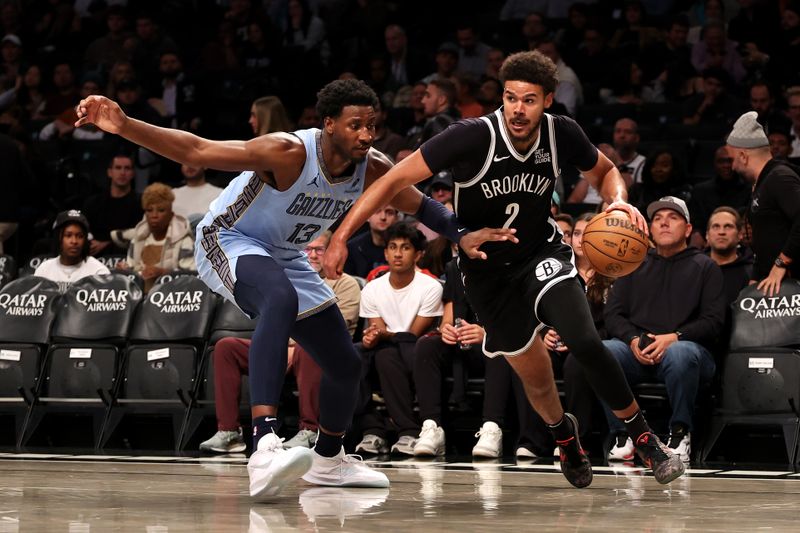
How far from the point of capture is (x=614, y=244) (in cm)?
501

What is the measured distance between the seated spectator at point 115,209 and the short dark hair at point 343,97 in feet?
19.0

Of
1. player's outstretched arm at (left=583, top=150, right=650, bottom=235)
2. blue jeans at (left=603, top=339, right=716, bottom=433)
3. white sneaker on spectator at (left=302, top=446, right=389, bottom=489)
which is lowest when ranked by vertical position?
white sneaker on spectator at (left=302, top=446, right=389, bottom=489)

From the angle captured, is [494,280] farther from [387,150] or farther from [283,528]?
[387,150]

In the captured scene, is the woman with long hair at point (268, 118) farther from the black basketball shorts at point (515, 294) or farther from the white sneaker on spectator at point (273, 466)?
the white sneaker on spectator at point (273, 466)

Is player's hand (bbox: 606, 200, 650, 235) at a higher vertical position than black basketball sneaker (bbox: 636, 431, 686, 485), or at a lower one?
higher

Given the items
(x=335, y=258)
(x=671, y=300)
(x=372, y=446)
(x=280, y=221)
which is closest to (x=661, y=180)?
(x=671, y=300)

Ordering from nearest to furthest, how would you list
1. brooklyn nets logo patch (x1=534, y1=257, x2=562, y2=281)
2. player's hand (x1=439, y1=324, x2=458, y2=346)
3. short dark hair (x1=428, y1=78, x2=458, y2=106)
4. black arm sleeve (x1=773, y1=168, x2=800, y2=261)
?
brooklyn nets logo patch (x1=534, y1=257, x2=562, y2=281)
black arm sleeve (x1=773, y1=168, x2=800, y2=261)
player's hand (x1=439, y1=324, x2=458, y2=346)
short dark hair (x1=428, y1=78, x2=458, y2=106)

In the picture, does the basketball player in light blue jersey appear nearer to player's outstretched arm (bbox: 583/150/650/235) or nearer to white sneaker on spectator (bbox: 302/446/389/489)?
white sneaker on spectator (bbox: 302/446/389/489)

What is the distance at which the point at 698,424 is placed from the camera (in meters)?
7.29

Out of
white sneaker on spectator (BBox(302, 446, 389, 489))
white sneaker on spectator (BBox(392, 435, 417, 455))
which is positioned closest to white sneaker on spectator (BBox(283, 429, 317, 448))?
white sneaker on spectator (BBox(392, 435, 417, 455))

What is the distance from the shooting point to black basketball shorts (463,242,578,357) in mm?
5082

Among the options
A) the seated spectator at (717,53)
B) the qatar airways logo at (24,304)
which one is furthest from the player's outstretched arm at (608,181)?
the seated spectator at (717,53)

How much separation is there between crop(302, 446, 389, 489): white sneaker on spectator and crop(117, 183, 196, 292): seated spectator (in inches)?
165

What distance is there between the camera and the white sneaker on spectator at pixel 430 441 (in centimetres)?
727
